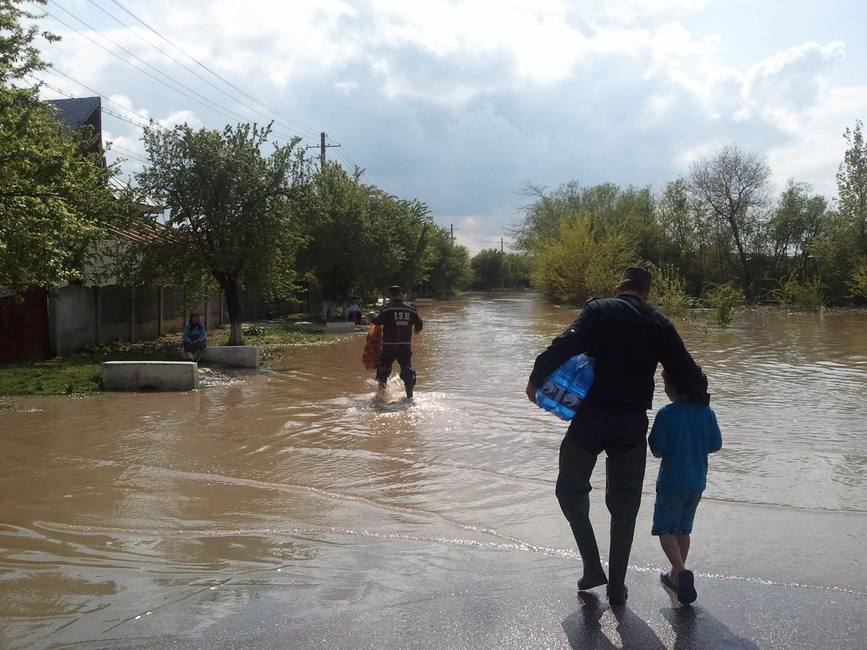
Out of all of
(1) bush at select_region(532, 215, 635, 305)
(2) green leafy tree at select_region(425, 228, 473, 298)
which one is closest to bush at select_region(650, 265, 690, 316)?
(1) bush at select_region(532, 215, 635, 305)

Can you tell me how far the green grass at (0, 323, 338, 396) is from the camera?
39.3 ft

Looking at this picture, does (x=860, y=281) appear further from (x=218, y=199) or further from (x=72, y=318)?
(x=72, y=318)

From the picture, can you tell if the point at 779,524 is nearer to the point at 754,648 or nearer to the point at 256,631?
the point at 754,648

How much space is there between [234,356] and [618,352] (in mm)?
12343

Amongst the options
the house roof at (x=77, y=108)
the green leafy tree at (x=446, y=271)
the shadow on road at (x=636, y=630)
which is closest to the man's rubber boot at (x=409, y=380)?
the shadow on road at (x=636, y=630)

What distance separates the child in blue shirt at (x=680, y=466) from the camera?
4176 millimetres

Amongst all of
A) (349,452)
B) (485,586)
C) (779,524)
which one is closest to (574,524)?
(485,586)

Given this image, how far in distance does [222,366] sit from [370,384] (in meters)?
3.68

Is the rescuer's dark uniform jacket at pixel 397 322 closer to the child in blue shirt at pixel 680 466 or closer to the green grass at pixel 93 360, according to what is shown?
the green grass at pixel 93 360

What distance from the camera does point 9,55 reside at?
618 inches

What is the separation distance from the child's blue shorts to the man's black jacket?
1.77 ft

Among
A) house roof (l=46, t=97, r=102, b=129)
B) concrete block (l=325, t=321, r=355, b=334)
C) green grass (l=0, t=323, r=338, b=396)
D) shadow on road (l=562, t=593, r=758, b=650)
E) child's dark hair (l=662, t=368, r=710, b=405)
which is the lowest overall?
shadow on road (l=562, t=593, r=758, b=650)

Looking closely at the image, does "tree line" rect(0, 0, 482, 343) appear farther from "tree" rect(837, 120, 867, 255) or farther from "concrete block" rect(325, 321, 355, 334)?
"tree" rect(837, 120, 867, 255)

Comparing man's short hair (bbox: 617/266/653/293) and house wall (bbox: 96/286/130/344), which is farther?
house wall (bbox: 96/286/130/344)
